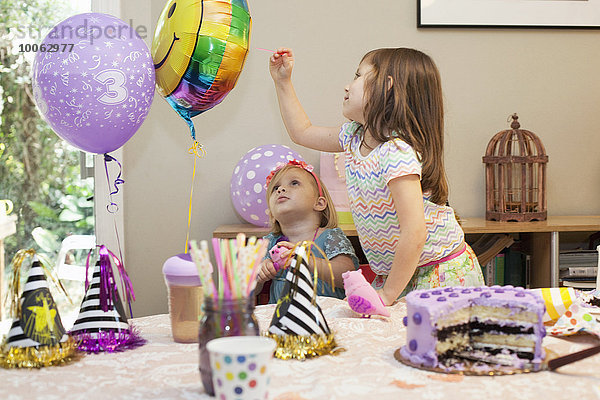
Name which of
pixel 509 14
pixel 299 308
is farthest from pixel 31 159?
pixel 299 308

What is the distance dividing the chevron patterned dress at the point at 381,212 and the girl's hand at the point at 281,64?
0.28 m

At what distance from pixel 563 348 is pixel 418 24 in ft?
7.06

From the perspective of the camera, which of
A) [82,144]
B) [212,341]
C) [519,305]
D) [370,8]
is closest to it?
[212,341]

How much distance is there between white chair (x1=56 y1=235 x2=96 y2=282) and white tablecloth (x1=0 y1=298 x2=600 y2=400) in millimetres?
2080

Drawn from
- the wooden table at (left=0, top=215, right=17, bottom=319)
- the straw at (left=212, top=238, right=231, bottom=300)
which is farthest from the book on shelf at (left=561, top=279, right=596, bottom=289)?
the wooden table at (left=0, top=215, right=17, bottom=319)

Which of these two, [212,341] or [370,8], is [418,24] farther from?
[212,341]

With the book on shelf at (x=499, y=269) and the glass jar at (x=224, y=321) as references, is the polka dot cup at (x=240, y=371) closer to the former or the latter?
the glass jar at (x=224, y=321)

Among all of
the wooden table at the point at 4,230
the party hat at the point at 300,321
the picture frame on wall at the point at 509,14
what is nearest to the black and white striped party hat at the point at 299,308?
the party hat at the point at 300,321

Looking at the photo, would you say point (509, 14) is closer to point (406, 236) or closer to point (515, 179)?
point (515, 179)

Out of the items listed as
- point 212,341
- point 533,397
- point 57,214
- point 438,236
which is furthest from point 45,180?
point 533,397

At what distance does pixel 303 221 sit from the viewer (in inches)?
81.1

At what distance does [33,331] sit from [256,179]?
1572 mm

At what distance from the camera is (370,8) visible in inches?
114

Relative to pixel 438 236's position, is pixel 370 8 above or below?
above
